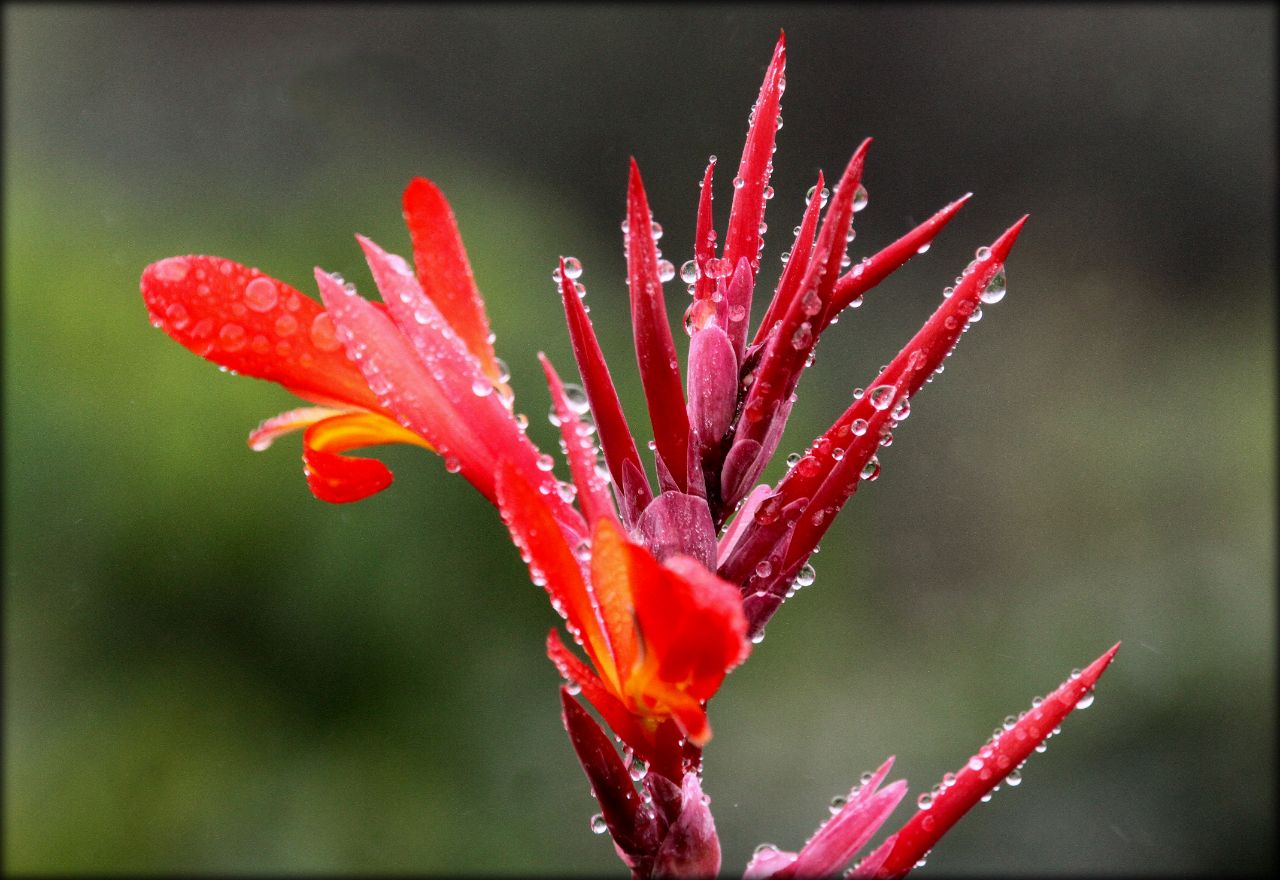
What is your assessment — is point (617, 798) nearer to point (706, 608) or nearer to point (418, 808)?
point (706, 608)

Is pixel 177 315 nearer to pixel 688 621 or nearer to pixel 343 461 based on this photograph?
pixel 343 461

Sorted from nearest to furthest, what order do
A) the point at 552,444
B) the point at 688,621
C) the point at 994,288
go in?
the point at 688,621
the point at 994,288
the point at 552,444

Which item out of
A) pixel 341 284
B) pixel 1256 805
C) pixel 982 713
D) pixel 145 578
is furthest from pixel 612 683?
pixel 1256 805

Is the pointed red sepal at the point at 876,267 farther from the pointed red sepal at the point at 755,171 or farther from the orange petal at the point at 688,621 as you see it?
the orange petal at the point at 688,621

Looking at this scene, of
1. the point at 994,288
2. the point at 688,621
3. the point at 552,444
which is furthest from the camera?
the point at 552,444

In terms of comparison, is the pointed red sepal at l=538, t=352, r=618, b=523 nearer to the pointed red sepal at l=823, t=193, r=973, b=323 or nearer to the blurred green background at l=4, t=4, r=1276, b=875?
the pointed red sepal at l=823, t=193, r=973, b=323

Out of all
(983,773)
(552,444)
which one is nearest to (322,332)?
(983,773)

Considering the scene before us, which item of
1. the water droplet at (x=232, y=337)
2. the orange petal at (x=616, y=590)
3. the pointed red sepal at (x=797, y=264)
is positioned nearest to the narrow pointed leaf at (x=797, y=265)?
the pointed red sepal at (x=797, y=264)
